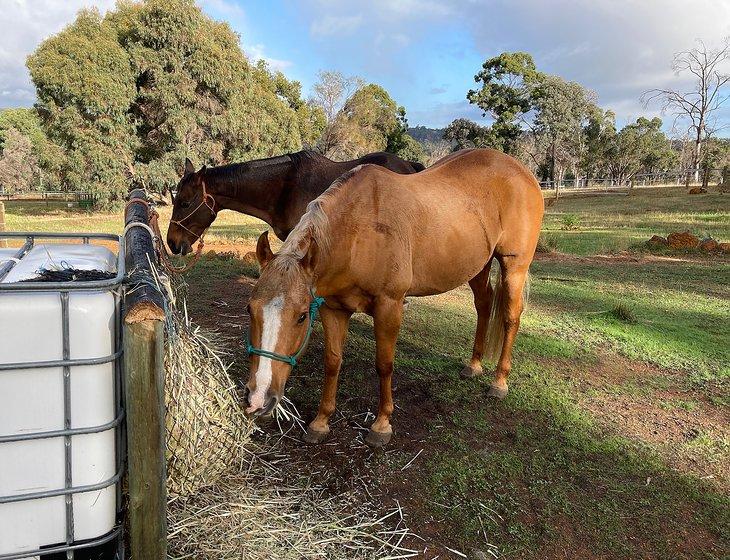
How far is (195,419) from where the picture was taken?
226cm

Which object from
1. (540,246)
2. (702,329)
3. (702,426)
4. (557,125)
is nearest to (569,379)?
(702,426)


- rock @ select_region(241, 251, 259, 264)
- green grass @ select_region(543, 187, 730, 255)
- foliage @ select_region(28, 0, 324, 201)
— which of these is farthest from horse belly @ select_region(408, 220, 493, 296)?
foliage @ select_region(28, 0, 324, 201)

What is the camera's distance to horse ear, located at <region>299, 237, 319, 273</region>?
246 centimetres

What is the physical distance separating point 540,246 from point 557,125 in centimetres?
3147

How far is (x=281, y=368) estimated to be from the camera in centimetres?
227

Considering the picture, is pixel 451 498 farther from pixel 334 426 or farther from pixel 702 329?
pixel 702 329

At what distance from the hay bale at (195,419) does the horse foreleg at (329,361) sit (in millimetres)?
733

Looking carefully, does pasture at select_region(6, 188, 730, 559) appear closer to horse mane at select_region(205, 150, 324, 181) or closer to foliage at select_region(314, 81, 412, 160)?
horse mane at select_region(205, 150, 324, 181)

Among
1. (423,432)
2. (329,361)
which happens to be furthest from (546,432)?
(329,361)

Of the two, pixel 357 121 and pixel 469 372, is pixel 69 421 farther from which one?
pixel 357 121

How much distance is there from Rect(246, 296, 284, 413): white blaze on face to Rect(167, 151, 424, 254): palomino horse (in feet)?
9.59

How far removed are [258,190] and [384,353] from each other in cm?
275

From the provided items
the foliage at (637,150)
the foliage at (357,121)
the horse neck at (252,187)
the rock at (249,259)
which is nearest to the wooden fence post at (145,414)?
→ the horse neck at (252,187)

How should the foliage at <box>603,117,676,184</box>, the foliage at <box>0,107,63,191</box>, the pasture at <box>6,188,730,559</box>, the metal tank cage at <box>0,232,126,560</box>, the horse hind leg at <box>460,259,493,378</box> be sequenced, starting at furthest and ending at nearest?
1. the foliage at <box>0,107,63,191</box>
2. the foliage at <box>603,117,676,184</box>
3. the horse hind leg at <box>460,259,493,378</box>
4. the pasture at <box>6,188,730,559</box>
5. the metal tank cage at <box>0,232,126,560</box>
